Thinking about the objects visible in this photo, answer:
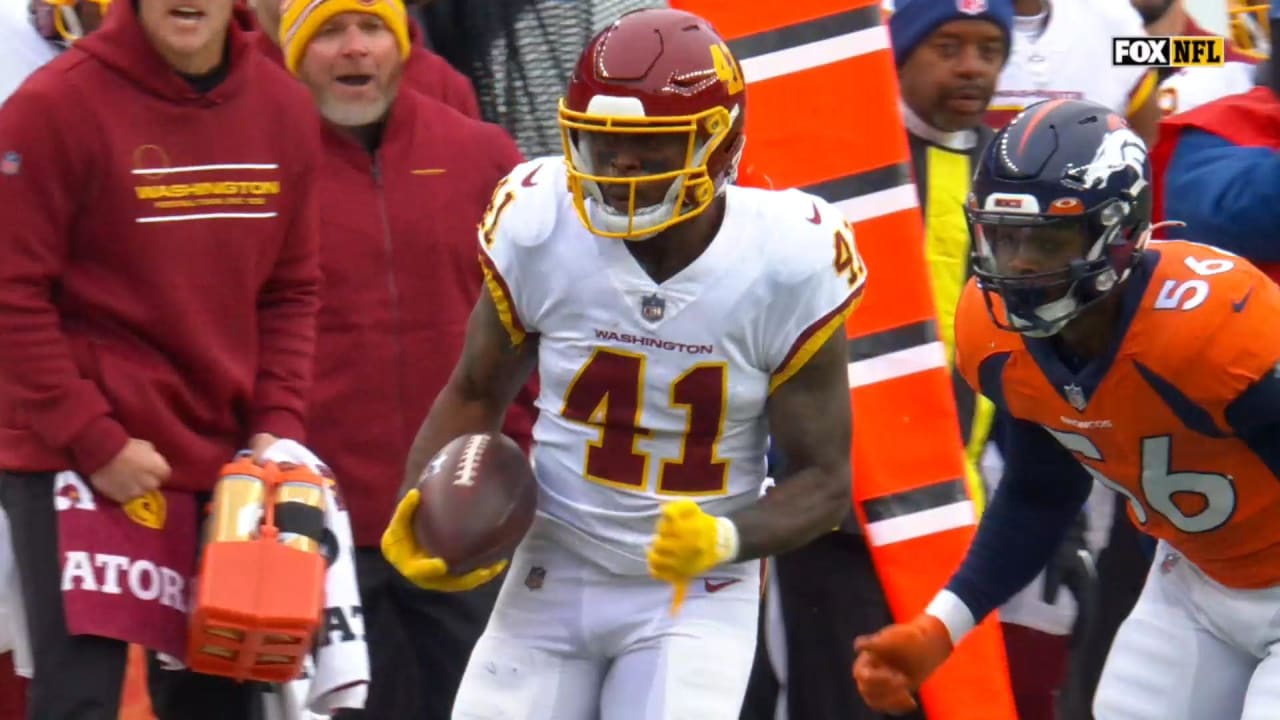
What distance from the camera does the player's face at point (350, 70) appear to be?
5.14m

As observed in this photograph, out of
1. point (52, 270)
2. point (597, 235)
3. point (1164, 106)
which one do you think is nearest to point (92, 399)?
point (52, 270)

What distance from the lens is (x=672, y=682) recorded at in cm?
392

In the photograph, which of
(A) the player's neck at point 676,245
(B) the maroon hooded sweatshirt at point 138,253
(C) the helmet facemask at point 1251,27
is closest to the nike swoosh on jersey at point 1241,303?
(A) the player's neck at point 676,245

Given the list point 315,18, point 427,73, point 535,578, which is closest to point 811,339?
point 535,578

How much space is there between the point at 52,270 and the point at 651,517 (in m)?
1.14

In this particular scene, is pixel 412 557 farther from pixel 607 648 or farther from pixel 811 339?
pixel 811 339

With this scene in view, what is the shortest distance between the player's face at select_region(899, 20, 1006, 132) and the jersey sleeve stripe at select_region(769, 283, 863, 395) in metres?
1.46

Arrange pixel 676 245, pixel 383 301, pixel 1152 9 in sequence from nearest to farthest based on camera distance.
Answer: pixel 676 245
pixel 383 301
pixel 1152 9

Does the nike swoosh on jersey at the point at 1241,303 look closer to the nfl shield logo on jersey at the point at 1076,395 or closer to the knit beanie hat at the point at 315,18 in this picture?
the nfl shield logo on jersey at the point at 1076,395

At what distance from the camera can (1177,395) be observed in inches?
156

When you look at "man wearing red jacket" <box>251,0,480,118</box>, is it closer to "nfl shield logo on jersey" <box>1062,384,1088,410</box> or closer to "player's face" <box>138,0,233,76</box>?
"player's face" <box>138,0,233,76</box>

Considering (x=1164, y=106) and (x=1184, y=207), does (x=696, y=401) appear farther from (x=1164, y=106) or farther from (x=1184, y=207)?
(x=1164, y=106)

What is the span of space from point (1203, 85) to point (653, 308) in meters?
2.13

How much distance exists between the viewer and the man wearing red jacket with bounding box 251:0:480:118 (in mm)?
5438
